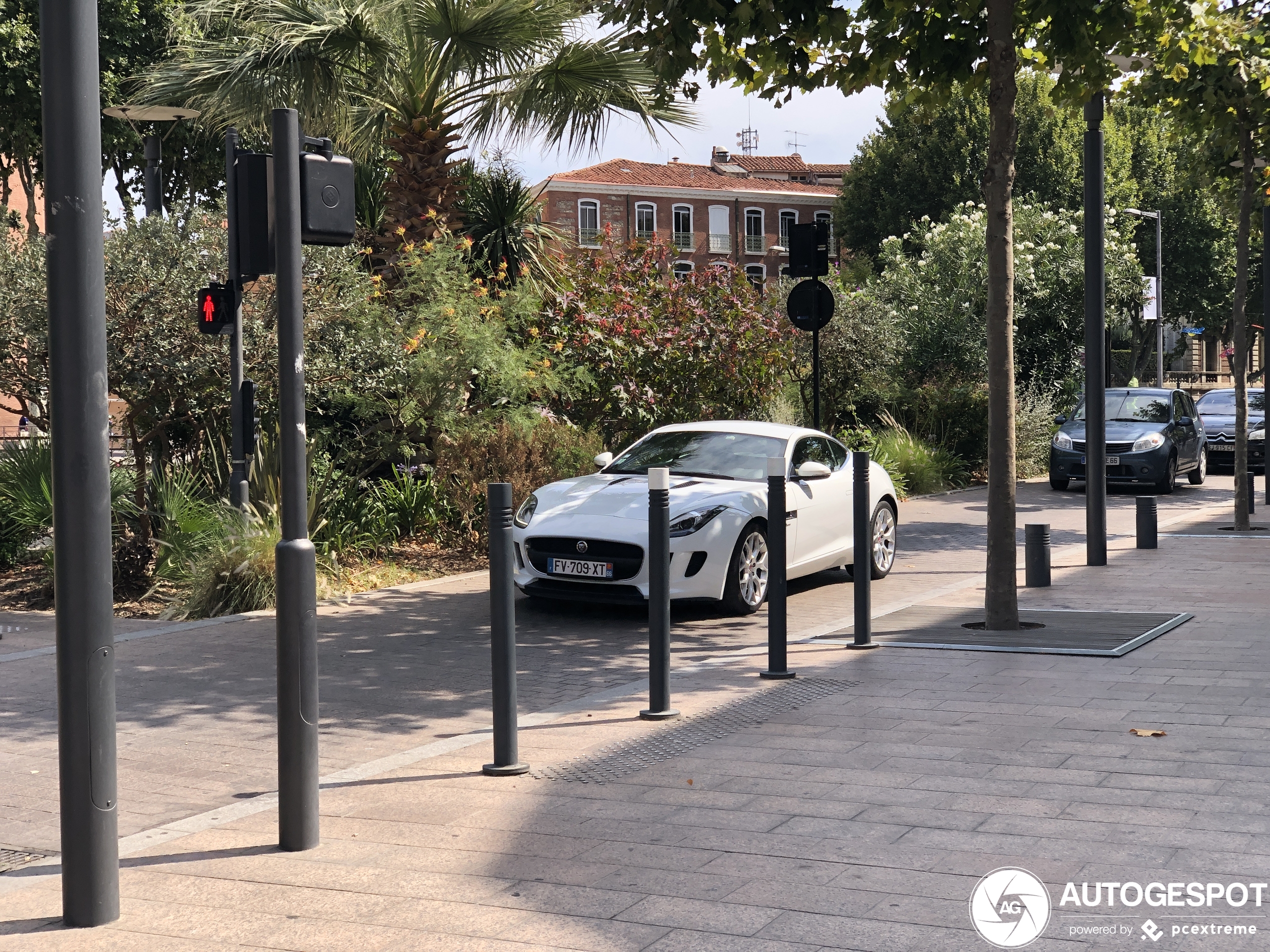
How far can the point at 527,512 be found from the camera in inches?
427

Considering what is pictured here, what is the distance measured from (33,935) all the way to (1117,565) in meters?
10.8

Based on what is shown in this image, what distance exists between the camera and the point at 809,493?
11.4 m

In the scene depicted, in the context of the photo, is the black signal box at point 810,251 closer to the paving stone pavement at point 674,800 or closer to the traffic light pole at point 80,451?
the paving stone pavement at point 674,800

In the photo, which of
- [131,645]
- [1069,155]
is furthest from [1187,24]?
[1069,155]

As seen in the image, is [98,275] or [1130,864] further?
[1130,864]

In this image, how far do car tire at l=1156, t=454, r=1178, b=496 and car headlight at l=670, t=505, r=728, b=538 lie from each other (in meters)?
13.2

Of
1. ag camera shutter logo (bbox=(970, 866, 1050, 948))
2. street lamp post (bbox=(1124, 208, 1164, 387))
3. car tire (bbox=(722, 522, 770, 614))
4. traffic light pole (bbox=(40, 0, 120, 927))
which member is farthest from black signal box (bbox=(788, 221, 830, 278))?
street lamp post (bbox=(1124, 208, 1164, 387))

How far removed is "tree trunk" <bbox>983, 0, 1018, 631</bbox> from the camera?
898cm

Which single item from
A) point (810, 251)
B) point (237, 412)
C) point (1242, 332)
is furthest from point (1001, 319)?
point (1242, 332)

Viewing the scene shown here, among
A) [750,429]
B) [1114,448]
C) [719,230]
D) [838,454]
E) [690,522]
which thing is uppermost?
[719,230]

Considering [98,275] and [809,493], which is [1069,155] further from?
[98,275]

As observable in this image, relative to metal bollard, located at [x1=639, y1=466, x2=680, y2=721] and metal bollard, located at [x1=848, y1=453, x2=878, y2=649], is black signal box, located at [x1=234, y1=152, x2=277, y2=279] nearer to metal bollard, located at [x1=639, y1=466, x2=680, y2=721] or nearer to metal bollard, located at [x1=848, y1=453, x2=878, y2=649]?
metal bollard, located at [x1=639, y1=466, x2=680, y2=721]

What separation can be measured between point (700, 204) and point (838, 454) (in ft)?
214

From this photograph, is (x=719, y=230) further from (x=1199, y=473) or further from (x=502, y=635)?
(x=502, y=635)
